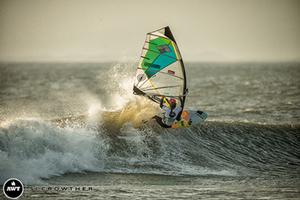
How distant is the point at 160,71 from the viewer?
15.1 metres

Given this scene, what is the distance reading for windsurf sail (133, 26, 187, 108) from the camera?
14781mm

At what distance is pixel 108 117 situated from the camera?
18.5 meters

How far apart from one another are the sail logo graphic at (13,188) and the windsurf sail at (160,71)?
13.3 ft

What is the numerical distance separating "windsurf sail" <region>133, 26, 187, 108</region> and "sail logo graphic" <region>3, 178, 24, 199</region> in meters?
4.07

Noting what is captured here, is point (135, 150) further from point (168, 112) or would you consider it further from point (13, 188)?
point (13, 188)

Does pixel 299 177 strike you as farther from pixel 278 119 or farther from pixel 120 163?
pixel 278 119

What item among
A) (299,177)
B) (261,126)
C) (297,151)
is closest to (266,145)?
(297,151)

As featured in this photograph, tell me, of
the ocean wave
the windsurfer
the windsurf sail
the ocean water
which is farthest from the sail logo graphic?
the windsurfer

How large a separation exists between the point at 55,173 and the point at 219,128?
7497 millimetres

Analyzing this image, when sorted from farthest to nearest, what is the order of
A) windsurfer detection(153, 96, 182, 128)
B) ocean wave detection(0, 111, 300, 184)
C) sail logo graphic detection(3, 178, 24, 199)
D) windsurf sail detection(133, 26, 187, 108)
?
1. windsurfer detection(153, 96, 182, 128)
2. windsurf sail detection(133, 26, 187, 108)
3. ocean wave detection(0, 111, 300, 184)
4. sail logo graphic detection(3, 178, 24, 199)

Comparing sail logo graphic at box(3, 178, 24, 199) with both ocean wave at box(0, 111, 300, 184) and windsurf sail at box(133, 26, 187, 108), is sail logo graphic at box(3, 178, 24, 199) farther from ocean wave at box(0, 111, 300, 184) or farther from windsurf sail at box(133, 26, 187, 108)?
windsurf sail at box(133, 26, 187, 108)

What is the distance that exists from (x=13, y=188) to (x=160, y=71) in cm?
514

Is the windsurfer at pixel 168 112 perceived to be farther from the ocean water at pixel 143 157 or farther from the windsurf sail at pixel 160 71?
the ocean water at pixel 143 157

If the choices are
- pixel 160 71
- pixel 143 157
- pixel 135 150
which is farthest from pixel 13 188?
pixel 160 71
